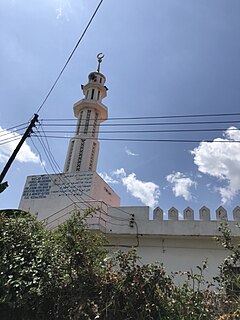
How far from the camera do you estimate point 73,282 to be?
3.48 metres

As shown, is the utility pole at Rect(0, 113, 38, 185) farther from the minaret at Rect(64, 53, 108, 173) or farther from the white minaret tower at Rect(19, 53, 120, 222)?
the minaret at Rect(64, 53, 108, 173)

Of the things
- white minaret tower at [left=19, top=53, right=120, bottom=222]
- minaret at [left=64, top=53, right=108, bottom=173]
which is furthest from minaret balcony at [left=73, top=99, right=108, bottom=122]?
white minaret tower at [left=19, top=53, right=120, bottom=222]

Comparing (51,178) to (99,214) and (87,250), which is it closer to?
(99,214)

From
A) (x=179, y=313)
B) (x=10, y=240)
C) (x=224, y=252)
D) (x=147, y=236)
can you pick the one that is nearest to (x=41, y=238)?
(x=10, y=240)

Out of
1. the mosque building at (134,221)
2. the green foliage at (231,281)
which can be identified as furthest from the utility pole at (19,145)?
the green foliage at (231,281)

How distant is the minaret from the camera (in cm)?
1288

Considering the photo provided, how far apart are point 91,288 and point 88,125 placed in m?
11.3

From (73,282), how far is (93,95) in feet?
43.2

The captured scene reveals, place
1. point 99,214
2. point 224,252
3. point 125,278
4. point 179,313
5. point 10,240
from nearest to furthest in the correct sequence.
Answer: point 179,313
point 125,278
point 10,240
point 224,252
point 99,214

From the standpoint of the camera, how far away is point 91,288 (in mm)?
3410

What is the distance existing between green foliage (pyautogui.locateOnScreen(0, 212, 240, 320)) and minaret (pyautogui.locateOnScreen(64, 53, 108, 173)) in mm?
8889

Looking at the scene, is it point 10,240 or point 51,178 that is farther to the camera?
point 51,178

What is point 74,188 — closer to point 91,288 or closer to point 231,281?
point 91,288

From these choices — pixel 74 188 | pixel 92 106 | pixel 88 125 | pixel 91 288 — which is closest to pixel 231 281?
pixel 91 288
